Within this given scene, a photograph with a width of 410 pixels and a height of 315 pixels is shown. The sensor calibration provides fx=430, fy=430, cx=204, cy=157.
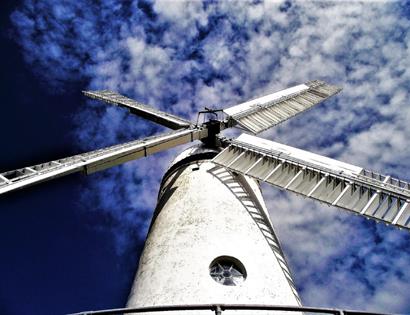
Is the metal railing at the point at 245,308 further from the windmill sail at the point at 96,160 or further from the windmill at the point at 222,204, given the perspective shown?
the windmill sail at the point at 96,160

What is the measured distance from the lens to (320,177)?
10.1 metres

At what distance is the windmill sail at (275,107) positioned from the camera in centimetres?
1421

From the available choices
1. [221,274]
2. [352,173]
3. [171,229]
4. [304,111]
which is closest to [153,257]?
[171,229]

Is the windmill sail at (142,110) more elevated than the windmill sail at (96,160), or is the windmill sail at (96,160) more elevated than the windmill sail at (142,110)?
the windmill sail at (142,110)

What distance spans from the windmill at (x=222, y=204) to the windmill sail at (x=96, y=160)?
0.02 metres

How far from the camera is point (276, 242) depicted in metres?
9.55

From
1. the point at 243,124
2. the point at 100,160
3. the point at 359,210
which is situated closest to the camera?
the point at 359,210

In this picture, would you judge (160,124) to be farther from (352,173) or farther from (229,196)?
(352,173)

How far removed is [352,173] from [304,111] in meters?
7.29

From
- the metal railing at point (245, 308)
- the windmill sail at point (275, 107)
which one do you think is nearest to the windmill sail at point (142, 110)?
the windmill sail at point (275, 107)

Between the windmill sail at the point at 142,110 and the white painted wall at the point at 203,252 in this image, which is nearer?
the white painted wall at the point at 203,252

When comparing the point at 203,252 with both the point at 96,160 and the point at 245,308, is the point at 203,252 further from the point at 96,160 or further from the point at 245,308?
the point at 96,160

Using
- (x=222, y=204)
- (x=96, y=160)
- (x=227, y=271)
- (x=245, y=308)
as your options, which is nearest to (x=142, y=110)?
(x=96, y=160)

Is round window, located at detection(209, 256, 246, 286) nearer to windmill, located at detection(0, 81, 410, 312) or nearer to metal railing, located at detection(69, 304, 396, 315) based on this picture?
windmill, located at detection(0, 81, 410, 312)
